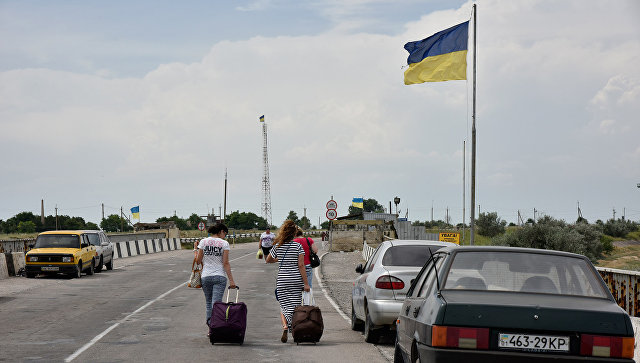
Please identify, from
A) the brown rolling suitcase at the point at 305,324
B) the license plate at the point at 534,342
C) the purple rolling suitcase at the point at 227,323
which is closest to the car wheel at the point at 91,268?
the purple rolling suitcase at the point at 227,323

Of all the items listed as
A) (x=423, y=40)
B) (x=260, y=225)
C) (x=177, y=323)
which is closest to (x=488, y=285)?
(x=177, y=323)

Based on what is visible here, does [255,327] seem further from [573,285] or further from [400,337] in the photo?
[573,285]

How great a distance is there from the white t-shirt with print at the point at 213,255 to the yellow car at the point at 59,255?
694 inches

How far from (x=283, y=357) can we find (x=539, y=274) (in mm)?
4797

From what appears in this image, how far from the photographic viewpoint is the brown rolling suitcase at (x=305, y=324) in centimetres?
1154

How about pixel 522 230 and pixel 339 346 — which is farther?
pixel 522 230

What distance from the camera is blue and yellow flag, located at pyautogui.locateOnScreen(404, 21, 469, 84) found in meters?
24.5

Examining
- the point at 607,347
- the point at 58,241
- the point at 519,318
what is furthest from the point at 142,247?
the point at 607,347

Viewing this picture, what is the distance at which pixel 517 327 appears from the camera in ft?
19.0

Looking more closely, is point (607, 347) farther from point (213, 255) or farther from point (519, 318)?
point (213, 255)

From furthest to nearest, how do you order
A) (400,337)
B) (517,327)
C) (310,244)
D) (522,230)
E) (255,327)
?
(522,230), (255,327), (310,244), (400,337), (517,327)

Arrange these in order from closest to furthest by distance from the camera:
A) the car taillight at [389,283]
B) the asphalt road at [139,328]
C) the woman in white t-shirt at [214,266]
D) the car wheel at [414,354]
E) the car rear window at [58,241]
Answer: the car wheel at [414,354] < the asphalt road at [139,328] < the car taillight at [389,283] < the woman in white t-shirt at [214,266] < the car rear window at [58,241]

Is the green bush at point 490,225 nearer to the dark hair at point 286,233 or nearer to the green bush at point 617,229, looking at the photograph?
the green bush at point 617,229

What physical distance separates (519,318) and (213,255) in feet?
23.8
